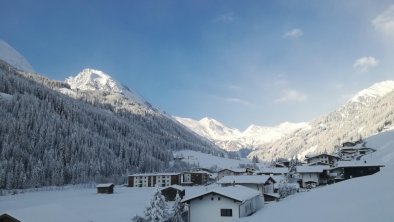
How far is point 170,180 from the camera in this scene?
140750mm

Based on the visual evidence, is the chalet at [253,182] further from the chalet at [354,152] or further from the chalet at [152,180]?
the chalet at [354,152]

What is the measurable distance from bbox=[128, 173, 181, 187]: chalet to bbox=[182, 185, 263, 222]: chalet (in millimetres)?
91524

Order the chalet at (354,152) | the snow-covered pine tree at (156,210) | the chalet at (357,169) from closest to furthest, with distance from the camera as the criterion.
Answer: the snow-covered pine tree at (156,210) → the chalet at (357,169) → the chalet at (354,152)

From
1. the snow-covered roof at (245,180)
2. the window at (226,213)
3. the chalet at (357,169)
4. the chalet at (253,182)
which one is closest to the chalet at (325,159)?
the chalet at (357,169)

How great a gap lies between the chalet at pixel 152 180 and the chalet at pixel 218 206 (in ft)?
300

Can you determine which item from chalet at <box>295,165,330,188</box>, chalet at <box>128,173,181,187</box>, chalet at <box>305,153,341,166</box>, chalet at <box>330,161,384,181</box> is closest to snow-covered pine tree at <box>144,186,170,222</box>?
chalet at <box>330,161,384,181</box>

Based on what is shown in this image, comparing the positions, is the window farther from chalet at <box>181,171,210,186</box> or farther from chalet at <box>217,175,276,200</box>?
chalet at <box>181,171,210,186</box>

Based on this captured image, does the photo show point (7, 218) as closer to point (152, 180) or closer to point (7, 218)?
point (7, 218)

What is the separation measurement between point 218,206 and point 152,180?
9534 centimetres

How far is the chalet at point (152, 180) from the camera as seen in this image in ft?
459

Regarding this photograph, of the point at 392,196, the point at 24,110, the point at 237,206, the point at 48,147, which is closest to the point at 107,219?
the point at 237,206

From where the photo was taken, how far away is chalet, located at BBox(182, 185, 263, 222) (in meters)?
47.8

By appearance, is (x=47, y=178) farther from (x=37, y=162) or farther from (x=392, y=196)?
(x=392, y=196)

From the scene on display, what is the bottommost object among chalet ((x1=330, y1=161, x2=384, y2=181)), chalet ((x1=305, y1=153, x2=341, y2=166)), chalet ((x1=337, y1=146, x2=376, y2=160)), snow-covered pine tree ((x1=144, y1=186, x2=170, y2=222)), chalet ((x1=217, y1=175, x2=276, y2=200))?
snow-covered pine tree ((x1=144, y1=186, x2=170, y2=222))
